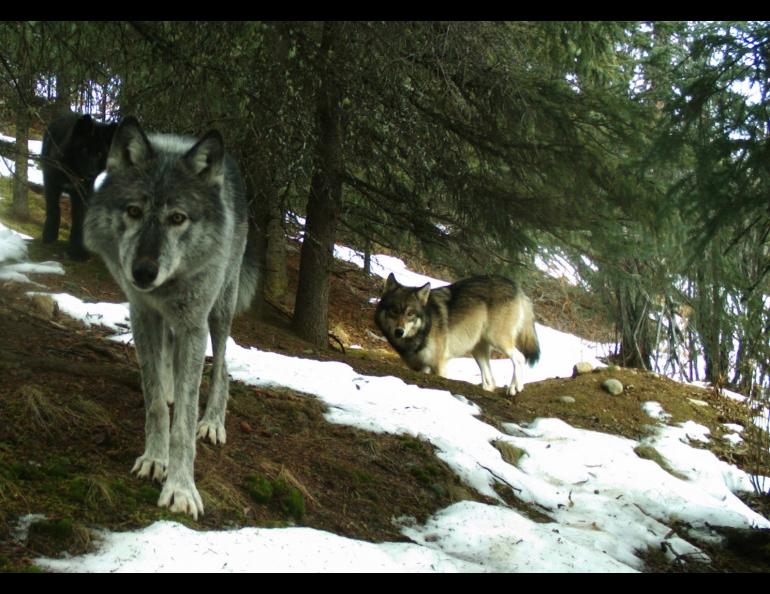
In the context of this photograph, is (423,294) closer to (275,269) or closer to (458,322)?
(458,322)

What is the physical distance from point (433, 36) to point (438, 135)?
5.59ft

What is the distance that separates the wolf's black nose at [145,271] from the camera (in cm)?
373

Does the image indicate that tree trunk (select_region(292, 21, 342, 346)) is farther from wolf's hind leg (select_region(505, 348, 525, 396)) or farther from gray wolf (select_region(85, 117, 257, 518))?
gray wolf (select_region(85, 117, 257, 518))

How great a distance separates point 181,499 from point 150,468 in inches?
14.8

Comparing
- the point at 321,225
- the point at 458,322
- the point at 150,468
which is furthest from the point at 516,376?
the point at 150,468

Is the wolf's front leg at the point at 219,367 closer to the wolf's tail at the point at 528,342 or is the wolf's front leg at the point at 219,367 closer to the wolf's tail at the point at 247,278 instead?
the wolf's tail at the point at 247,278

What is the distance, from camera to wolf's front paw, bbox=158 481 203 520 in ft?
12.7

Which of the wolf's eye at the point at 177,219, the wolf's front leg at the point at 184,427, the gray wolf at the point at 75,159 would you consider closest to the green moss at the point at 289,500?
the wolf's front leg at the point at 184,427

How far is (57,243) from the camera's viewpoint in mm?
9953

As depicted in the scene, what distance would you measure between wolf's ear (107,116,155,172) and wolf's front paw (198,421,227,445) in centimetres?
177

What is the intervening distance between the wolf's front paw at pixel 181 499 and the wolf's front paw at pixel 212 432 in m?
0.99

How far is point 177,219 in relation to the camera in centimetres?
398

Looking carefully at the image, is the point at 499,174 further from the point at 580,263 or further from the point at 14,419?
the point at 14,419
